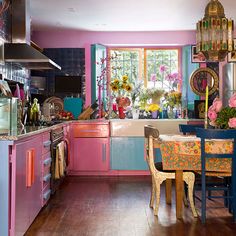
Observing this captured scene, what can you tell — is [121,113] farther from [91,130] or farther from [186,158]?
[186,158]

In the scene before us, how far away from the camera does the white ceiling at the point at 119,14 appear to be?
18.7ft

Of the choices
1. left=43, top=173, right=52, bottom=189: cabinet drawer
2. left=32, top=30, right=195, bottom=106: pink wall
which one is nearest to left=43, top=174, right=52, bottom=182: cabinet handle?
left=43, top=173, right=52, bottom=189: cabinet drawer

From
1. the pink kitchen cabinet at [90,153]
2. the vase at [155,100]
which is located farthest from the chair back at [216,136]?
the vase at [155,100]

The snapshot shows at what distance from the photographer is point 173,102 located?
22.4 ft

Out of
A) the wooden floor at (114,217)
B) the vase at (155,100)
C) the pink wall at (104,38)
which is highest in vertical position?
the pink wall at (104,38)

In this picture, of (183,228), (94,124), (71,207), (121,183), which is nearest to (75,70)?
(94,124)

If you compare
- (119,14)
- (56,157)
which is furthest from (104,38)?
(56,157)

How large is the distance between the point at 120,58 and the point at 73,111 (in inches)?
61.5

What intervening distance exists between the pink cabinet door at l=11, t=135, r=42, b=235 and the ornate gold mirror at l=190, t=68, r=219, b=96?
174 inches

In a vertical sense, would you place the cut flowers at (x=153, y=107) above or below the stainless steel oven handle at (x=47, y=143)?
above

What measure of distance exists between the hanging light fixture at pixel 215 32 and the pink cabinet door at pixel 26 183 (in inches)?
66.2

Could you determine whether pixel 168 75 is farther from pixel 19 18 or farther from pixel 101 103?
pixel 19 18

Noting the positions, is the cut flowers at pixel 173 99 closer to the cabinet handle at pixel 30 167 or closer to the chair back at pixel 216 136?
the chair back at pixel 216 136

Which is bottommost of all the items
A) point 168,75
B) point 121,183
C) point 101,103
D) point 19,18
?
point 121,183
